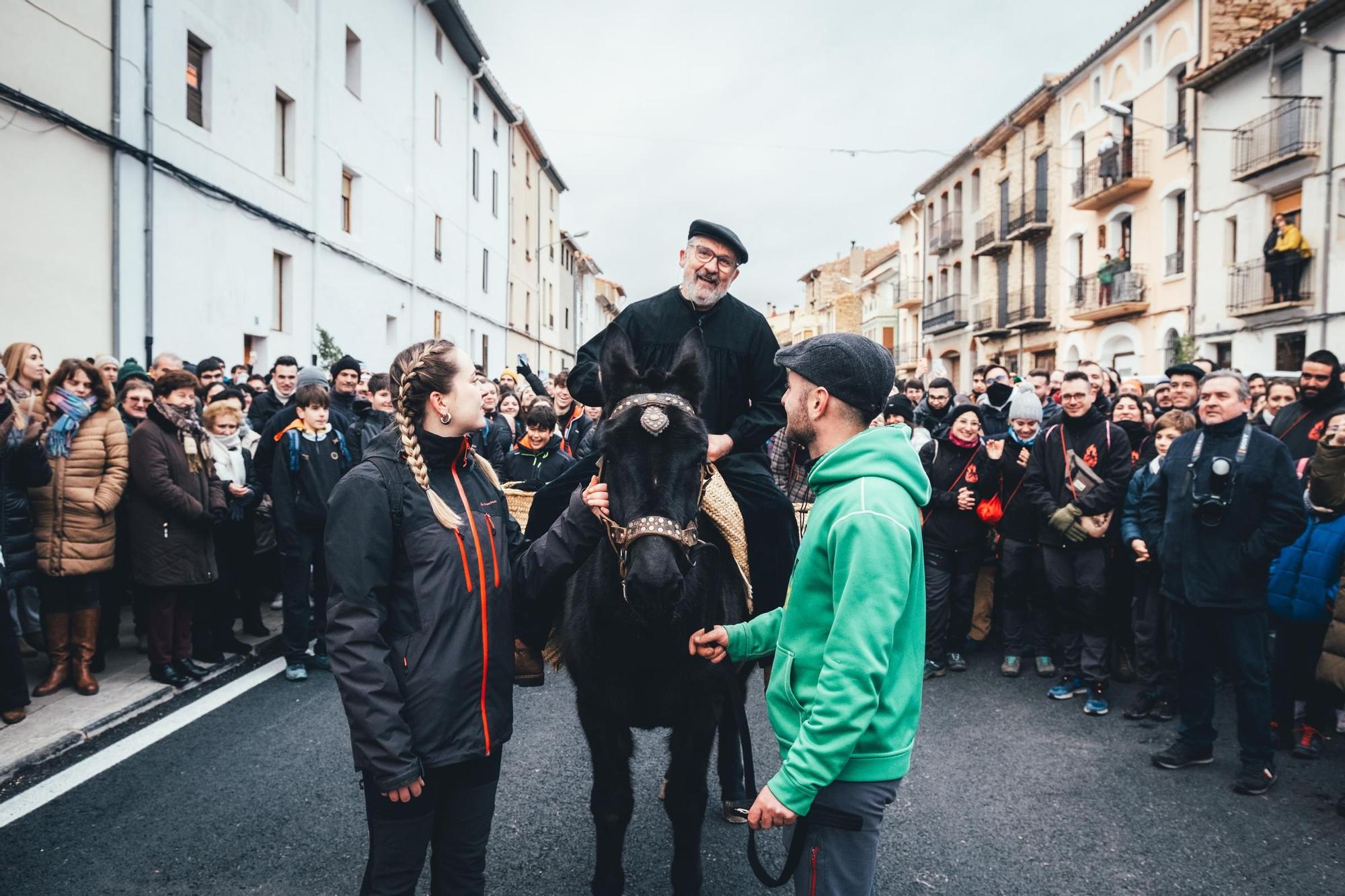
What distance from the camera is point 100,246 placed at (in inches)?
439

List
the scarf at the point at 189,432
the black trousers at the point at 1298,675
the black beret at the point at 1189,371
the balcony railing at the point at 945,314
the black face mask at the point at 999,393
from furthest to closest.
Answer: the balcony railing at the point at 945,314 → the black face mask at the point at 999,393 → the black beret at the point at 1189,371 → the scarf at the point at 189,432 → the black trousers at the point at 1298,675

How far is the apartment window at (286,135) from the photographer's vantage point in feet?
54.2

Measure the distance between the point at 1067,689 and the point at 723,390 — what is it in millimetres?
4459

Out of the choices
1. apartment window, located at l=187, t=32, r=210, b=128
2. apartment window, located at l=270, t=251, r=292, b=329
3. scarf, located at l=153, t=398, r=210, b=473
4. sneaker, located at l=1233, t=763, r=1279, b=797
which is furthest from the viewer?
apartment window, located at l=270, t=251, r=292, b=329

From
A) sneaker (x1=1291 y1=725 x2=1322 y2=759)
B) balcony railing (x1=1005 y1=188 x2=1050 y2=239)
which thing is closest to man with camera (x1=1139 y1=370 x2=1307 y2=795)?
sneaker (x1=1291 y1=725 x2=1322 y2=759)

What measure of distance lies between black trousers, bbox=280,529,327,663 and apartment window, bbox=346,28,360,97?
1643cm

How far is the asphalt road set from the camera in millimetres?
3838

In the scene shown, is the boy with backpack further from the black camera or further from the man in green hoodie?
the black camera

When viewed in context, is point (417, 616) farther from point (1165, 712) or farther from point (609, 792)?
point (1165, 712)

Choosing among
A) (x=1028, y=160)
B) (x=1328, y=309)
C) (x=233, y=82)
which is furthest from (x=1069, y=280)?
(x=233, y=82)

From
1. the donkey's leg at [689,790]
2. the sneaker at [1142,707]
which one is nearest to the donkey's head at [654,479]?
the donkey's leg at [689,790]

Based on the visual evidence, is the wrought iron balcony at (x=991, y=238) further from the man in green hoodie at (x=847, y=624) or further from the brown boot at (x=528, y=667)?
the man in green hoodie at (x=847, y=624)

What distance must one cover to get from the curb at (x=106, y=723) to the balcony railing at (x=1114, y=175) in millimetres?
27647

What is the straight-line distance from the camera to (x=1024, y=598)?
7.44 meters
